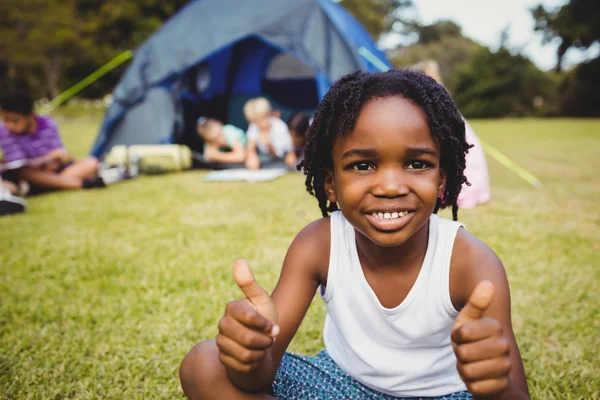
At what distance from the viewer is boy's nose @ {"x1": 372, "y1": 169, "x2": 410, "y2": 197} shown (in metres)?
0.96

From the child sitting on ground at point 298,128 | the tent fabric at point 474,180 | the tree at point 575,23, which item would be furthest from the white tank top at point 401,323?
the tree at point 575,23

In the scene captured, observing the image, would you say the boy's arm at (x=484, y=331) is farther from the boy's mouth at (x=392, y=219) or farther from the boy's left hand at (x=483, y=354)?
the boy's mouth at (x=392, y=219)

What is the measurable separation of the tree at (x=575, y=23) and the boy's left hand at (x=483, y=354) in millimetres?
25628

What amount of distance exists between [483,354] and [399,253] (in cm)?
42

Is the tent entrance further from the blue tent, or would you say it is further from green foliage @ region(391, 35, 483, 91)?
green foliage @ region(391, 35, 483, 91)

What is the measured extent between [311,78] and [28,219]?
14.7 ft

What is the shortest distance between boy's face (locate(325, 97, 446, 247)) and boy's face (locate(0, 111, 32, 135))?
14.2 feet

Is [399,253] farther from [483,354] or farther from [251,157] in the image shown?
[251,157]

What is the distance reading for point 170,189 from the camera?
4395 mm

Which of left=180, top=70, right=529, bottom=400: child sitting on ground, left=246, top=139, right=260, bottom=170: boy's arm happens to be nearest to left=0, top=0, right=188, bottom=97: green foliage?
left=246, top=139, right=260, bottom=170: boy's arm

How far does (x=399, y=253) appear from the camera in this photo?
111 cm

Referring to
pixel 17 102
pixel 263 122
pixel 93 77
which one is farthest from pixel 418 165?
pixel 93 77

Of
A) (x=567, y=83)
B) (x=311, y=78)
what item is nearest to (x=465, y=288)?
(x=311, y=78)

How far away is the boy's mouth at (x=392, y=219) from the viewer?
98 centimetres
